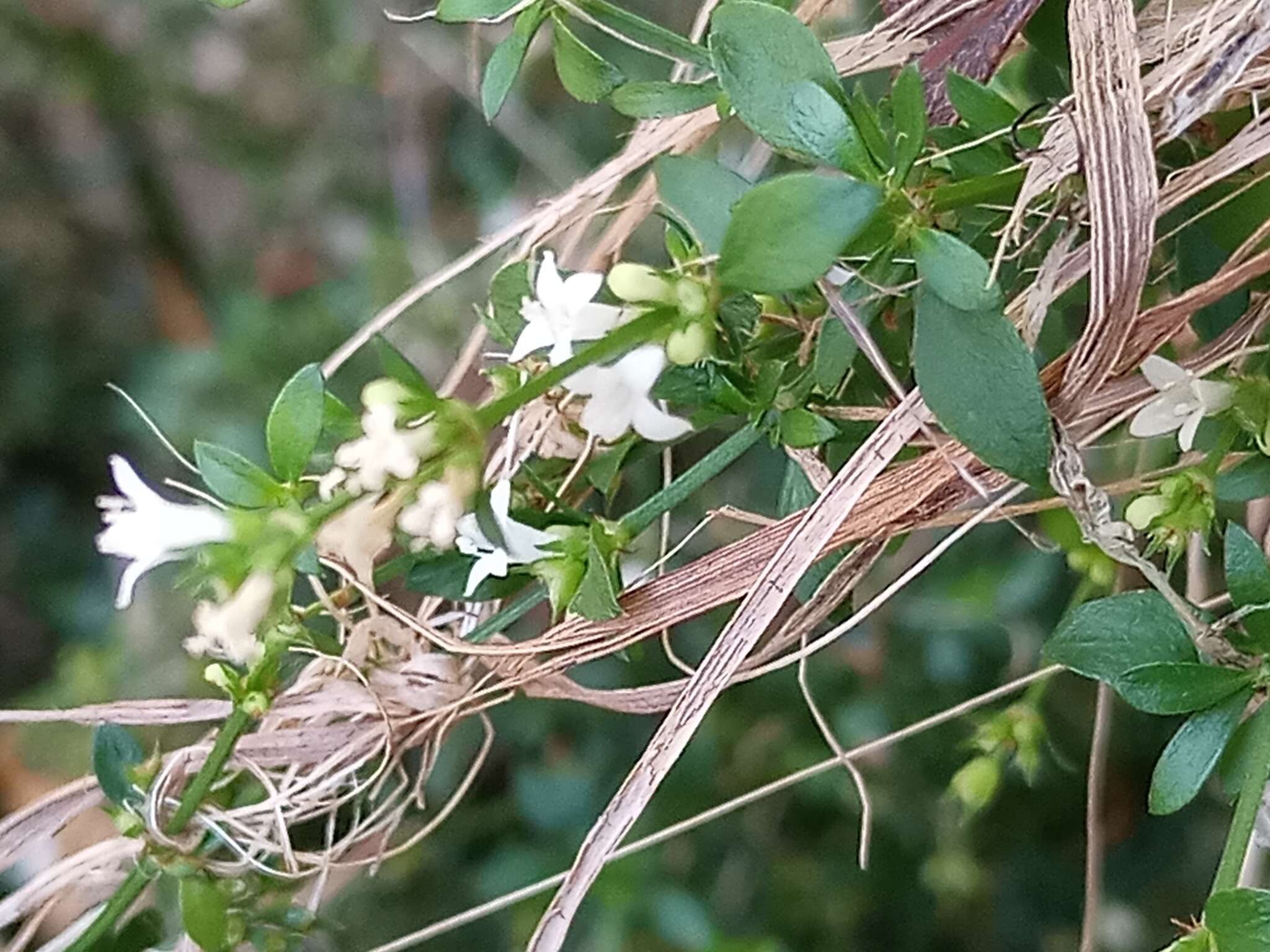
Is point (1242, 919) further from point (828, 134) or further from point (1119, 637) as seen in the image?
point (828, 134)

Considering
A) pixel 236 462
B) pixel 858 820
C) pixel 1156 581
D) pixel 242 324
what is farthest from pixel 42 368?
pixel 1156 581

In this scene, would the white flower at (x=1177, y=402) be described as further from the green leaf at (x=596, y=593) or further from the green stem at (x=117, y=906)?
the green stem at (x=117, y=906)

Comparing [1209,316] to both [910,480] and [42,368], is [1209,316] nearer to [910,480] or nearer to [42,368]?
[910,480]

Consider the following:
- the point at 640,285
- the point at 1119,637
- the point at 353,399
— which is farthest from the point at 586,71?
the point at 353,399

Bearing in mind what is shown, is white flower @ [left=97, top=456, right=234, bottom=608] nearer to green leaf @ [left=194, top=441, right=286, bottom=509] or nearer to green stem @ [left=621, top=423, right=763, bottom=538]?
green leaf @ [left=194, top=441, right=286, bottom=509]

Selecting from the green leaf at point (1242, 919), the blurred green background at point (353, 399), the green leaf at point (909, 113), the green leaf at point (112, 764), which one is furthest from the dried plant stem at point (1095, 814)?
the green leaf at point (112, 764)

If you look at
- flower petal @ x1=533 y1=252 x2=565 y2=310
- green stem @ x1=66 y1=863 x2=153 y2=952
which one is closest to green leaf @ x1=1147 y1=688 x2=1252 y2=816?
flower petal @ x1=533 y1=252 x2=565 y2=310
